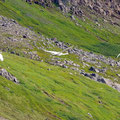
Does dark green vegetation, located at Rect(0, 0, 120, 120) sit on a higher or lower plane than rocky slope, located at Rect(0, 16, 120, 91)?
higher

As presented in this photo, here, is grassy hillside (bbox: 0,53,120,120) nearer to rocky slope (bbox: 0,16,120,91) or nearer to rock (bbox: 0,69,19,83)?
rock (bbox: 0,69,19,83)

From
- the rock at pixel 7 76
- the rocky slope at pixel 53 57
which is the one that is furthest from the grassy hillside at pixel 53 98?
the rocky slope at pixel 53 57

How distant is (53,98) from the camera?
215 ft

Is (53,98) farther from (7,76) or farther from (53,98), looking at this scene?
(7,76)

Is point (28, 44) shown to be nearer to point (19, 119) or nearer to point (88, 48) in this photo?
point (88, 48)

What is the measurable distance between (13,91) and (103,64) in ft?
320

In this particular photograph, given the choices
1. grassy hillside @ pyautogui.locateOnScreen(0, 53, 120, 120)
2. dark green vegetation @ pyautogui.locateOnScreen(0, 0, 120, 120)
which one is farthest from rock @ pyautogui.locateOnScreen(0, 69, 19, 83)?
dark green vegetation @ pyautogui.locateOnScreen(0, 0, 120, 120)

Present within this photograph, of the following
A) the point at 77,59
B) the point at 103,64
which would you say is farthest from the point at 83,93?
the point at 103,64

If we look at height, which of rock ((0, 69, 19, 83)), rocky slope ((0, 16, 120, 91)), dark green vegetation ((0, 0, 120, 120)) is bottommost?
rocky slope ((0, 16, 120, 91))

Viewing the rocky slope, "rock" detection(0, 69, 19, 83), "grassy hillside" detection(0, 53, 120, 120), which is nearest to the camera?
"grassy hillside" detection(0, 53, 120, 120)

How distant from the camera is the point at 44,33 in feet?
632

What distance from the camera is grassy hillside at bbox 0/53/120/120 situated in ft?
171

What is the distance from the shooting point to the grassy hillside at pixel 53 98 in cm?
5224

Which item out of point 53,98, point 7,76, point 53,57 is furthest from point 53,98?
point 53,57
